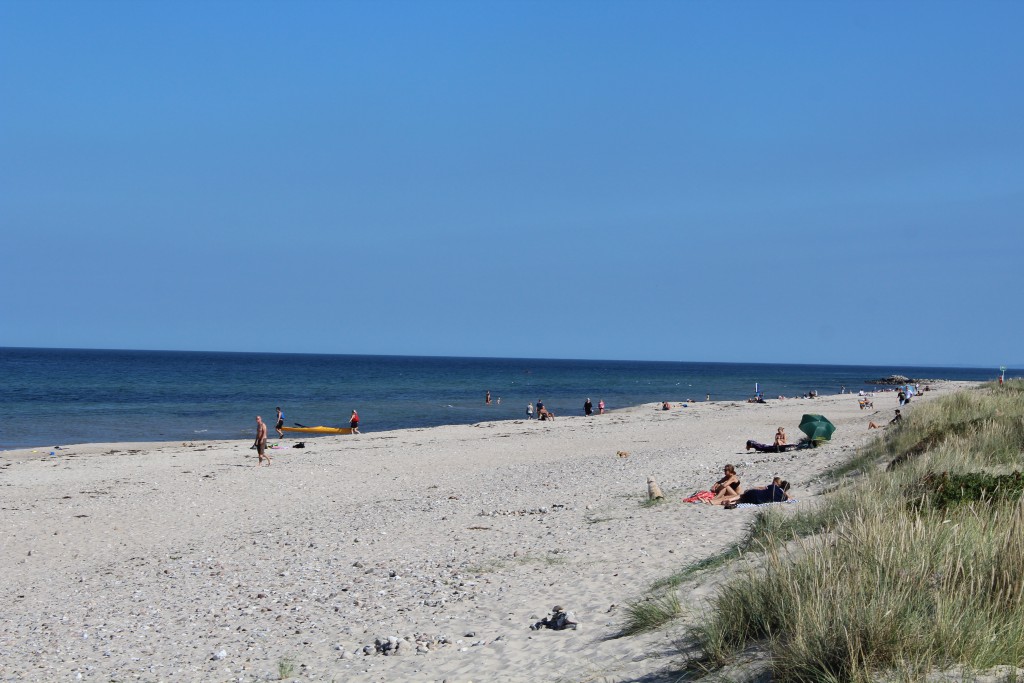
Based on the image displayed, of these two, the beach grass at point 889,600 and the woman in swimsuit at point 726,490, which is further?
the woman in swimsuit at point 726,490

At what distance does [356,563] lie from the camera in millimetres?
11133

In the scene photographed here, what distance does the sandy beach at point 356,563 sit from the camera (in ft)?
24.3

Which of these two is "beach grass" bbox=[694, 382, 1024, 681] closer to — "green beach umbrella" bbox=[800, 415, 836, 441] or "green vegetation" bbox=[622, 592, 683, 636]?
"green vegetation" bbox=[622, 592, 683, 636]

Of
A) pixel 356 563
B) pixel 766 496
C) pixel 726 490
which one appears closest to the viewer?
pixel 356 563

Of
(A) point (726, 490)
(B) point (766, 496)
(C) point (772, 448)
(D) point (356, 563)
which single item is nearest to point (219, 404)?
(C) point (772, 448)

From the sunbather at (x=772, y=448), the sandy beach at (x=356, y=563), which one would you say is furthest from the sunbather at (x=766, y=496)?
the sunbather at (x=772, y=448)

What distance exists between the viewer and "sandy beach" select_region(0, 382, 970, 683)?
741 centimetres

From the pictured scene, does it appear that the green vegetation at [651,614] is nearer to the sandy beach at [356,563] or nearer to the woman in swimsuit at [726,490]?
the sandy beach at [356,563]

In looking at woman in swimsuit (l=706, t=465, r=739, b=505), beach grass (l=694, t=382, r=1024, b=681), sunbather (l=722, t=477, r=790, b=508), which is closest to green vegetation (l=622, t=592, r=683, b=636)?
beach grass (l=694, t=382, r=1024, b=681)

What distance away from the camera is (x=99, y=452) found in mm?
29453

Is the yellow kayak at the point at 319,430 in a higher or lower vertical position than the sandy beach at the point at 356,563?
lower

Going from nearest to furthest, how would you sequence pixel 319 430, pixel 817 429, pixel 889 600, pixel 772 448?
1. pixel 889 600
2. pixel 772 448
3. pixel 817 429
4. pixel 319 430

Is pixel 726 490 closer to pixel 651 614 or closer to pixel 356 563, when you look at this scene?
pixel 356 563

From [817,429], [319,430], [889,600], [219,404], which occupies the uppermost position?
[889,600]
